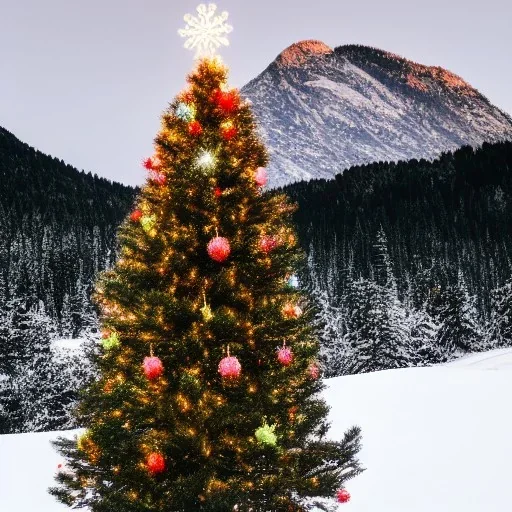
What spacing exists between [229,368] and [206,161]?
2.07 meters

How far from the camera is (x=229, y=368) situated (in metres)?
4.27

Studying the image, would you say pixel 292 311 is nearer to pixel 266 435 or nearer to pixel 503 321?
pixel 266 435

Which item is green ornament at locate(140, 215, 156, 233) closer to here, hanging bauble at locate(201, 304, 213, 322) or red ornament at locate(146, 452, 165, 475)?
hanging bauble at locate(201, 304, 213, 322)

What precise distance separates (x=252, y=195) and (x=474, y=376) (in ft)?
25.2

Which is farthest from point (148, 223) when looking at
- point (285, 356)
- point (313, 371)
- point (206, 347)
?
point (313, 371)

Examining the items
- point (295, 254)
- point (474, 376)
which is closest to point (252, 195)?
point (295, 254)

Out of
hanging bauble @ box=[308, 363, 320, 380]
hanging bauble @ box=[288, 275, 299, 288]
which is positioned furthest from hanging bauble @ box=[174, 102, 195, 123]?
hanging bauble @ box=[308, 363, 320, 380]

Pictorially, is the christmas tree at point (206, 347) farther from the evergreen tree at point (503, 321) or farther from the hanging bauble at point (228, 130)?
the evergreen tree at point (503, 321)

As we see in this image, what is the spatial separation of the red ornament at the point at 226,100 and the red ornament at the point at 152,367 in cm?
273

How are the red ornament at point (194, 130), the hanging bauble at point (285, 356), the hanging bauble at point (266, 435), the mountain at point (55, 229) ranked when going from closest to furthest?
the hanging bauble at point (266, 435) < the hanging bauble at point (285, 356) < the red ornament at point (194, 130) < the mountain at point (55, 229)

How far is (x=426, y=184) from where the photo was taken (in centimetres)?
9519

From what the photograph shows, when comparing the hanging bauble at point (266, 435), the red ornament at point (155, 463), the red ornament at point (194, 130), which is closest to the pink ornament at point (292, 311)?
the hanging bauble at point (266, 435)

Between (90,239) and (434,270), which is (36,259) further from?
(434,270)

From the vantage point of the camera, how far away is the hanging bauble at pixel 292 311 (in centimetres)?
506
